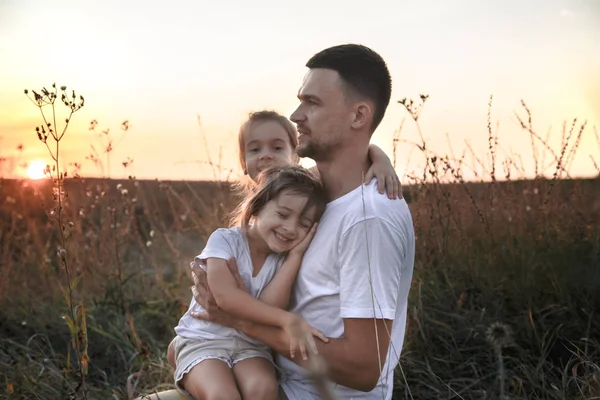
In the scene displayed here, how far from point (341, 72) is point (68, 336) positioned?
3452mm

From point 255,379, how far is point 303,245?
1.71 ft

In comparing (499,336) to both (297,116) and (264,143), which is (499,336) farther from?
(264,143)

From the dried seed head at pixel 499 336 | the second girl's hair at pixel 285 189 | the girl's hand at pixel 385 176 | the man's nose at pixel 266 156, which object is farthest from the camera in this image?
the man's nose at pixel 266 156

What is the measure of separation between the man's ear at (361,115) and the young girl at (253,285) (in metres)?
0.28

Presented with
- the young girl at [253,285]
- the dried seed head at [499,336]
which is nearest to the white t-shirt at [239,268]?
the young girl at [253,285]

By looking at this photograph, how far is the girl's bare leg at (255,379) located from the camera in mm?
2498

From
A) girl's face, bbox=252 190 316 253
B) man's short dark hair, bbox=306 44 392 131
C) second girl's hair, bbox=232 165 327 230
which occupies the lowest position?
girl's face, bbox=252 190 316 253

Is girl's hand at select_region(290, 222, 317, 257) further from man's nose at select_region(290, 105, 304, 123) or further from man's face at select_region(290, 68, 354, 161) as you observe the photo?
man's nose at select_region(290, 105, 304, 123)

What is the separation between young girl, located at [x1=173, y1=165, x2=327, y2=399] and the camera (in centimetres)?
253

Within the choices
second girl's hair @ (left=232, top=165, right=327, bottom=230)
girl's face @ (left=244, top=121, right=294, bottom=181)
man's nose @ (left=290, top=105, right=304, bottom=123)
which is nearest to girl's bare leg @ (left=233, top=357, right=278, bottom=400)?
second girl's hair @ (left=232, top=165, right=327, bottom=230)

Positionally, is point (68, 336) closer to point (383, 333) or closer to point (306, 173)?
point (306, 173)

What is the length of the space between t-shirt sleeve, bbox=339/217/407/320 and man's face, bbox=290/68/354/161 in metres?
0.45

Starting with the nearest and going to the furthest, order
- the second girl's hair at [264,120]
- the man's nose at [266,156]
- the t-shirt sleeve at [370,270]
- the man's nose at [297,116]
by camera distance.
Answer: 1. the t-shirt sleeve at [370,270]
2. the man's nose at [297,116]
3. the man's nose at [266,156]
4. the second girl's hair at [264,120]

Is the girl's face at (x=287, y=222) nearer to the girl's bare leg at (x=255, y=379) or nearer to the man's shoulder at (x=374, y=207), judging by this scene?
the man's shoulder at (x=374, y=207)
